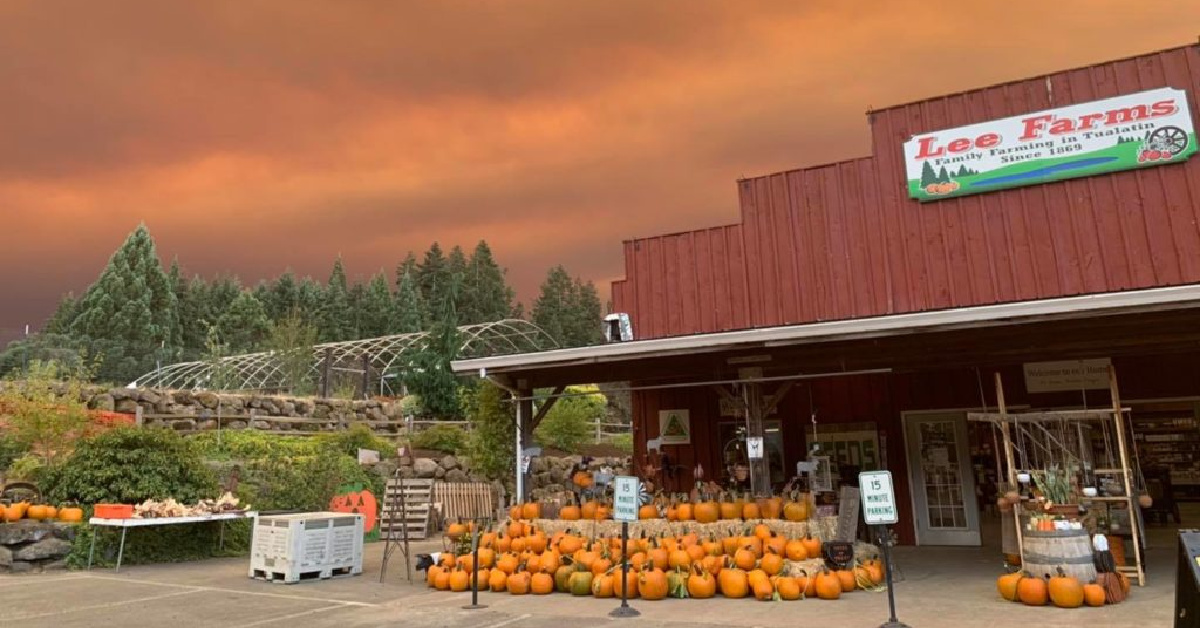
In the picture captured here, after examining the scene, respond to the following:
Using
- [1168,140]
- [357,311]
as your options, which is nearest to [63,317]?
[357,311]

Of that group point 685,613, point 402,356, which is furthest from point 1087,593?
point 402,356

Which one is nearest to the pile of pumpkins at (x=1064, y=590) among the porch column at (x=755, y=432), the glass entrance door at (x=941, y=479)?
the porch column at (x=755, y=432)

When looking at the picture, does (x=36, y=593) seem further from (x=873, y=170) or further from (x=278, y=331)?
(x=278, y=331)

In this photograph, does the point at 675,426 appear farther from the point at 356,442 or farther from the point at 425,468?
the point at 356,442

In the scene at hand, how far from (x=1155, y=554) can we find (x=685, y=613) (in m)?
7.31

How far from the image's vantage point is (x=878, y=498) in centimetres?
678

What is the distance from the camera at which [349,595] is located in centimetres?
892

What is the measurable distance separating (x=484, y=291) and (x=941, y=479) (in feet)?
189

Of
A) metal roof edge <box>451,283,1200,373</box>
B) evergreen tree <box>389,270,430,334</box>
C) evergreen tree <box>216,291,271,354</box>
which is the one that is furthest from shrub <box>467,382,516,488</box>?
evergreen tree <box>216,291,271,354</box>

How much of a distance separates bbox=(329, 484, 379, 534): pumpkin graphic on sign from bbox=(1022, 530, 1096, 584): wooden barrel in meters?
12.2

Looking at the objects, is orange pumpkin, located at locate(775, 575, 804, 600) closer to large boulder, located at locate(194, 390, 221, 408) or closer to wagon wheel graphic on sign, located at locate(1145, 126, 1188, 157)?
wagon wheel graphic on sign, located at locate(1145, 126, 1188, 157)

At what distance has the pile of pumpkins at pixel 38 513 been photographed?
1089 centimetres

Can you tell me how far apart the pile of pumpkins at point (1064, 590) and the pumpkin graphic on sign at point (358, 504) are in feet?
39.4

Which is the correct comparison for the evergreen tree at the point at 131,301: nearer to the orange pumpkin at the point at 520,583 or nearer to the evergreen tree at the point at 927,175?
the orange pumpkin at the point at 520,583
